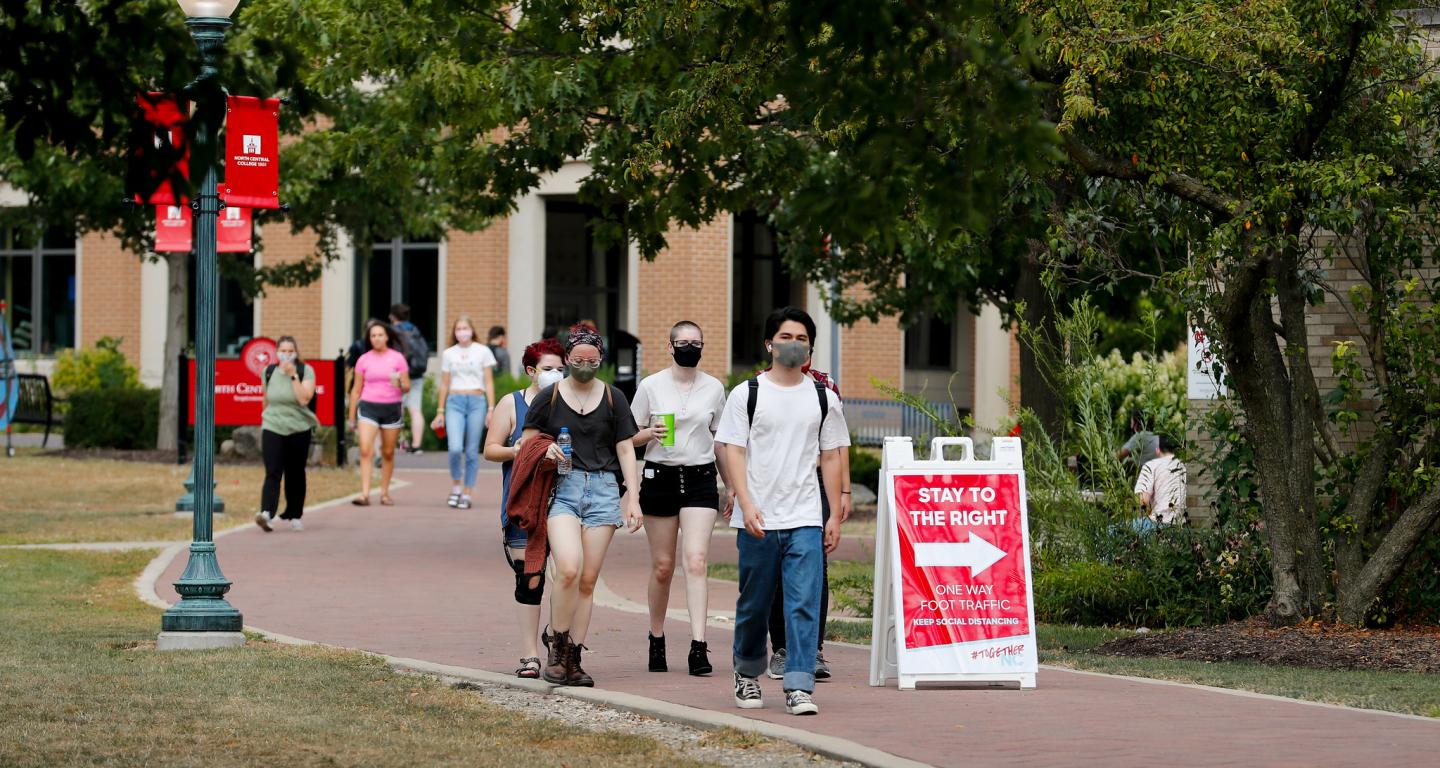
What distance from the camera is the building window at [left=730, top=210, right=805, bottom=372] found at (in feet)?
123

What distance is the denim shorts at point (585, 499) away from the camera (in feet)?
30.5

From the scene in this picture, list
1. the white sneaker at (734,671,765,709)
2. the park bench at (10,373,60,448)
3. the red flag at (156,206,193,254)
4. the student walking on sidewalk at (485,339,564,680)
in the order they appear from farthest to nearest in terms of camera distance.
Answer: the park bench at (10,373,60,448), the red flag at (156,206,193,254), the student walking on sidewalk at (485,339,564,680), the white sneaker at (734,671,765,709)

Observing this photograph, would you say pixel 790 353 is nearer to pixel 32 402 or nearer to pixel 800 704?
pixel 800 704

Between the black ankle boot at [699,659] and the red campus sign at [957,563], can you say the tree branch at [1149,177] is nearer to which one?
the red campus sign at [957,563]

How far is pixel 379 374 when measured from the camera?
63.3 ft

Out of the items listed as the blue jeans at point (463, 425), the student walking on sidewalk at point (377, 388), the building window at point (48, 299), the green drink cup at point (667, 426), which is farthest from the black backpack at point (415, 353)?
the building window at point (48, 299)

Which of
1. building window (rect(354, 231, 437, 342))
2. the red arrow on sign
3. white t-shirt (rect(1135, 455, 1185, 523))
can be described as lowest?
the red arrow on sign

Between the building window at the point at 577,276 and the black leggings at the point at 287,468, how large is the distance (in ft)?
62.7

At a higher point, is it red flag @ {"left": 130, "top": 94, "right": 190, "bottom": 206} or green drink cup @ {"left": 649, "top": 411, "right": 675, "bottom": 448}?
red flag @ {"left": 130, "top": 94, "right": 190, "bottom": 206}

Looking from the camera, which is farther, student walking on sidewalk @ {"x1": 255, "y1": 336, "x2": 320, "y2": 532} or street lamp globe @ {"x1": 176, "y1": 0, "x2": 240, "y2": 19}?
student walking on sidewalk @ {"x1": 255, "y1": 336, "x2": 320, "y2": 532}

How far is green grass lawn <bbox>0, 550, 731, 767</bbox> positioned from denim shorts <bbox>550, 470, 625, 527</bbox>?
98 centimetres

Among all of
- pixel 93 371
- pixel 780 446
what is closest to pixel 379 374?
pixel 780 446

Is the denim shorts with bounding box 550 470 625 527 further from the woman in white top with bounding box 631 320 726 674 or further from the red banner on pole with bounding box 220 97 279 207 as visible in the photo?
the red banner on pole with bounding box 220 97 279 207

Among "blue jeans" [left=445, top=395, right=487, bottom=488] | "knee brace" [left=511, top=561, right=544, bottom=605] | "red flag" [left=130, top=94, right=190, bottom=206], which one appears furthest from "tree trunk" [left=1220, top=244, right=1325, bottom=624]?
"blue jeans" [left=445, top=395, right=487, bottom=488]
